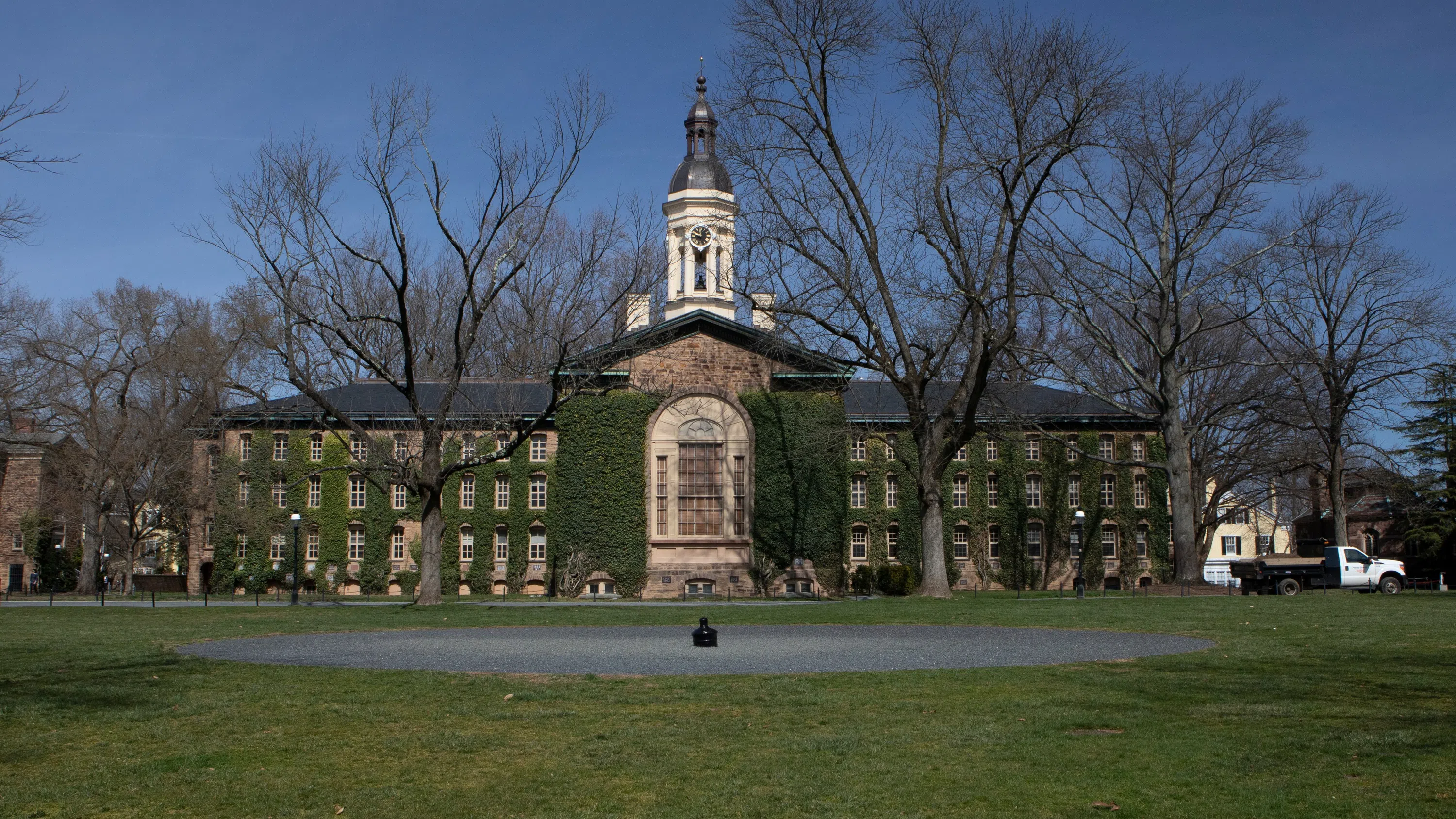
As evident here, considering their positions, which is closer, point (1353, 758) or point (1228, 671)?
point (1353, 758)

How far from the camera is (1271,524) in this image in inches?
3681

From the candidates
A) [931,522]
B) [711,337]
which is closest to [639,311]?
[711,337]

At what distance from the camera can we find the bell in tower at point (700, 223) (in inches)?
1925

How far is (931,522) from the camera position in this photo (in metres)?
33.7

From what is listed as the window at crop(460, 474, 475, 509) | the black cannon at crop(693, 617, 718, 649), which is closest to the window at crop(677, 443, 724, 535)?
the window at crop(460, 474, 475, 509)

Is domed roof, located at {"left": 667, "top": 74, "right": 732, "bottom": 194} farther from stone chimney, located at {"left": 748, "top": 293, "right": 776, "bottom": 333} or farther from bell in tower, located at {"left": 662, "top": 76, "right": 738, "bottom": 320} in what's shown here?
stone chimney, located at {"left": 748, "top": 293, "right": 776, "bottom": 333}

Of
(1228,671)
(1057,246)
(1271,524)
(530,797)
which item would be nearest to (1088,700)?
(1228,671)

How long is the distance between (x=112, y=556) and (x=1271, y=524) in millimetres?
80643

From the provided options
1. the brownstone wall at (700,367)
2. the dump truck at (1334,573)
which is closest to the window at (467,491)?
the brownstone wall at (700,367)

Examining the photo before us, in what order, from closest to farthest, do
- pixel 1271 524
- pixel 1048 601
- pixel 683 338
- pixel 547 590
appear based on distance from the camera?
pixel 1048 601, pixel 683 338, pixel 547 590, pixel 1271 524

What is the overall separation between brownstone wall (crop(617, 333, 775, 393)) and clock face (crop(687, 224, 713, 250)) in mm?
5595

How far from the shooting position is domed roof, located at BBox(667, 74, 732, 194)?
4950 centimetres

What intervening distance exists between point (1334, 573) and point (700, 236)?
26.1 meters

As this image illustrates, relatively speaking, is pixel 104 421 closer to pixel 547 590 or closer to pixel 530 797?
pixel 547 590
